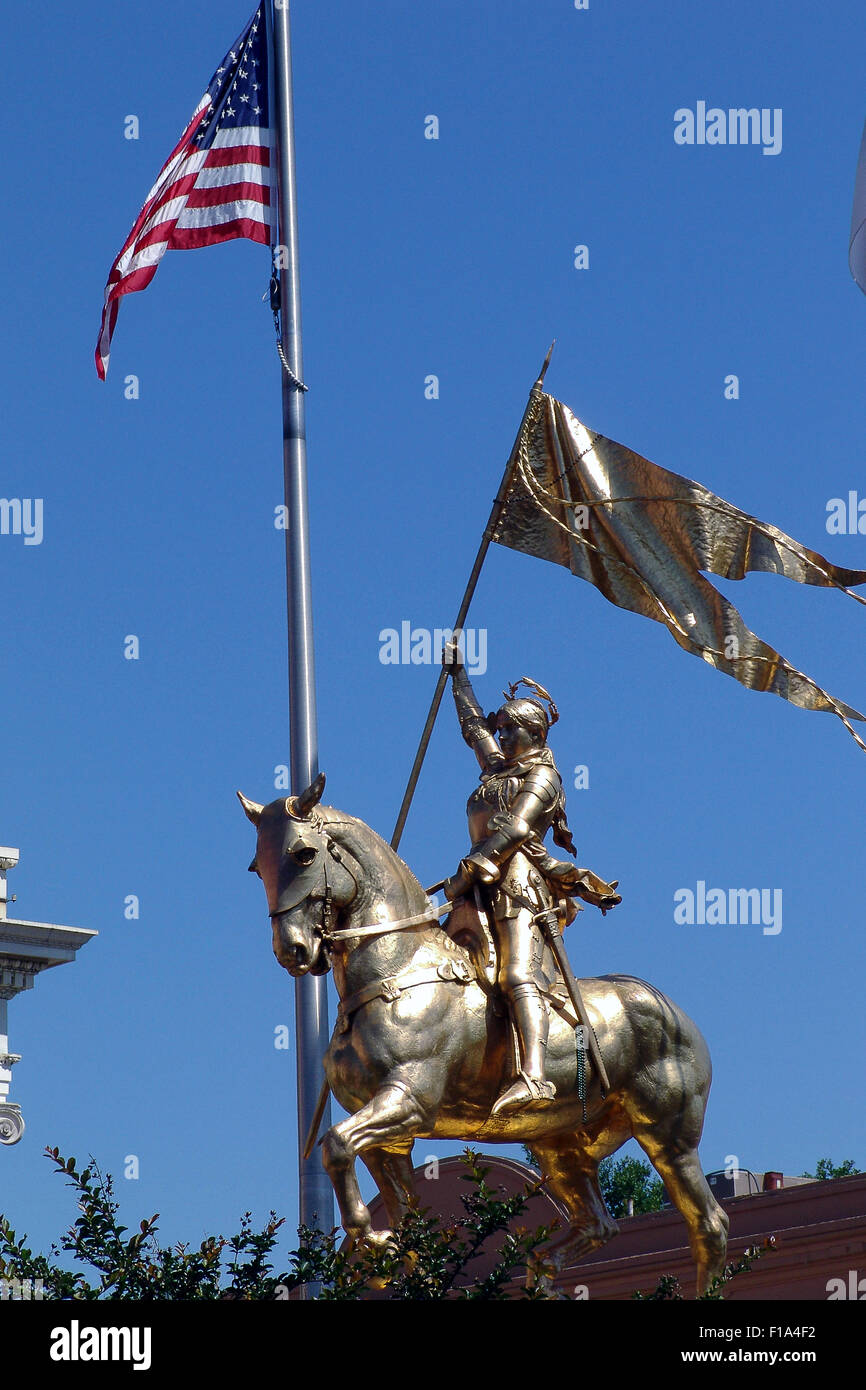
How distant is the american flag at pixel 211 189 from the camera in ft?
62.4

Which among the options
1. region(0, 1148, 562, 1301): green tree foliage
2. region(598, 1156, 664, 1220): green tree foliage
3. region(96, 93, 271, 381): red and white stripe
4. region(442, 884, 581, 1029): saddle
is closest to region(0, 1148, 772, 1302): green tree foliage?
region(0, 1148, 562, 1301): green tree foliage

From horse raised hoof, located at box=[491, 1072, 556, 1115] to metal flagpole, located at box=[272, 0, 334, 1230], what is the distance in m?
1.62

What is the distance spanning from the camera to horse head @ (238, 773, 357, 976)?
14.4 metres

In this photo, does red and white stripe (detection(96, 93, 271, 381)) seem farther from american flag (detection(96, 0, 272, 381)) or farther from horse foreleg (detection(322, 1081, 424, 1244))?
horse foreleg (detection(322, 1081, 424, 1244))

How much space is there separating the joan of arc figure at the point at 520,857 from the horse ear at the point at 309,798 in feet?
4.44

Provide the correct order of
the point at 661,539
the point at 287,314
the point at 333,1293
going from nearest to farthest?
1. the point at 333,1293
2. the point at 661,539
3. the point at 287,314

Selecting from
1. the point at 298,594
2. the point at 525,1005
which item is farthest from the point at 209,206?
the point at 525,1005

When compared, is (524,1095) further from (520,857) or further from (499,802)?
(499,802)

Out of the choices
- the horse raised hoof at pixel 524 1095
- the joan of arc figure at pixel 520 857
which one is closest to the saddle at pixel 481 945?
the joan of arc figure at pixel 520 857
